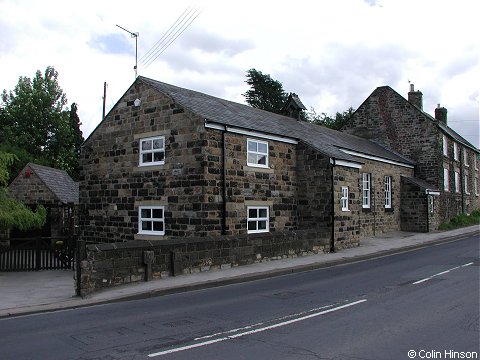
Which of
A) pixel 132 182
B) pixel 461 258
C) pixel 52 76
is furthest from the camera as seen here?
pixel 52 76

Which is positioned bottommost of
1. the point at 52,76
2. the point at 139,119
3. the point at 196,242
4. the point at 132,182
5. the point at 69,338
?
the point at 69,338

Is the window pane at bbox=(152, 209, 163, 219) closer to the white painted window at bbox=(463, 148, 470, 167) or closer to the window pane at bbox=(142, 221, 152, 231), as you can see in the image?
the window pane at bbox=(142, 221, 152, 231)

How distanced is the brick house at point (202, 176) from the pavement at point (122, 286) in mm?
1467

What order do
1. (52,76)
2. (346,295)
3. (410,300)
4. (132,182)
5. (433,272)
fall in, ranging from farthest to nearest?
(52,76) → (132,182) → (433,272) → (346,295) → (410,300)

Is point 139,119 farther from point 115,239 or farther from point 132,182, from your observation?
point 115,239

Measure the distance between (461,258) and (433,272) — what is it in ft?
12.5

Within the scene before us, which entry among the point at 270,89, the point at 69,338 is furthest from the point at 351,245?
the point at 270,89

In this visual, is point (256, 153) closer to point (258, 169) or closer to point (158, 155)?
point (258, 169)

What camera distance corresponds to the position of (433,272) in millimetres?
12602

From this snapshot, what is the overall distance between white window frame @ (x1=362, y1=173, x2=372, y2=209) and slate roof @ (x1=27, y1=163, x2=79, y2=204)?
1598 centimetres

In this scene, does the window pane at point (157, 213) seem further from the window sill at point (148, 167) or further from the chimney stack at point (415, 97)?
the chimney stack at point (415, 97)

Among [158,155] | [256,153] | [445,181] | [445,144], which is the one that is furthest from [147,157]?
[445,144]

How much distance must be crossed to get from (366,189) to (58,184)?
17486 millimetres

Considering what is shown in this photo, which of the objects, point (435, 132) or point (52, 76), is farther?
point (52, 76)
